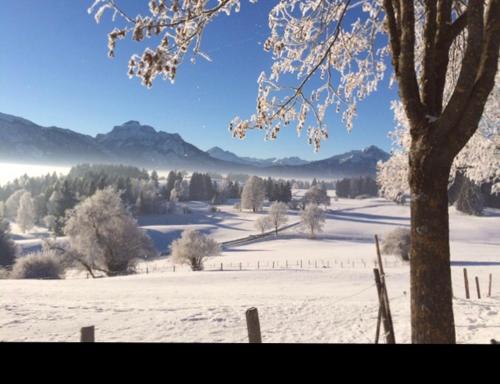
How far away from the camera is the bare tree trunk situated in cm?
350

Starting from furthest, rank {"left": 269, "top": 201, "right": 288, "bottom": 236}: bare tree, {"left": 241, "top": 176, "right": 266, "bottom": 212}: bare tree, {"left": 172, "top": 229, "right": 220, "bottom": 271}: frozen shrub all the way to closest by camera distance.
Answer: {"left": 241, "top": 176, "right": 266, "bottom": 212}: bare tree
{"left": 269, "top": 201, "right": 288, "bottom": 236}: bare tree
{"left": 172, "top": 229, "right": 220, "bottom": 271}: frozen shrub

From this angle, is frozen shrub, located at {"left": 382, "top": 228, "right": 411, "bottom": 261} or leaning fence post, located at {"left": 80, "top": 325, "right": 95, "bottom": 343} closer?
leaning fence post, located at {"left": 80, "top": 325, "right": 95, "bottom": 343}

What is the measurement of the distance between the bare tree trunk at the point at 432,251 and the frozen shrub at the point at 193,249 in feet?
125

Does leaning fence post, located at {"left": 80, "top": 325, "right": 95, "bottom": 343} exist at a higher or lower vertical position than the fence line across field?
higher

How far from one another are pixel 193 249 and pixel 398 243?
24.6 meters

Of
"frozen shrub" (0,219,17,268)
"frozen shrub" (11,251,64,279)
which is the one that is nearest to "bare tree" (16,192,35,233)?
"frozen shrub" (0,219,17,268)

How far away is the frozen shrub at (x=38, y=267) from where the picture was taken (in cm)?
3422

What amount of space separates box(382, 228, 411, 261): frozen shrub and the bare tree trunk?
42.3 meters

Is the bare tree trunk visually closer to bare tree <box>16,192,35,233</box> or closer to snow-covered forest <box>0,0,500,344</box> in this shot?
snow-covered forest <box>0,0,500,344</box>

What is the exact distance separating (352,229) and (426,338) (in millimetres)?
72913

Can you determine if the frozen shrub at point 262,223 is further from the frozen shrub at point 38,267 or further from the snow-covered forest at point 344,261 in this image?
the frozen shrub at point 38,267
